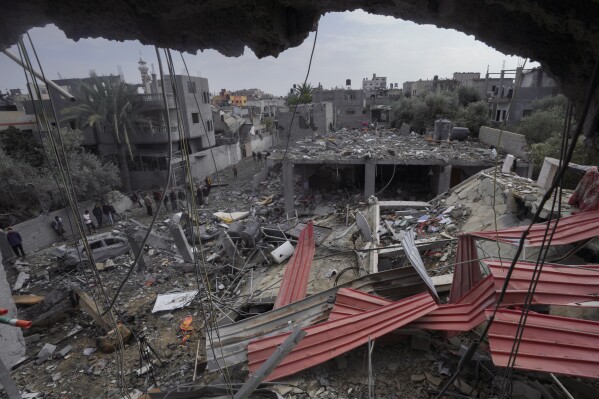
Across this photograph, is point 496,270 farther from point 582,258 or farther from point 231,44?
point 231,44

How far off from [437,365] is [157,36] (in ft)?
14.6

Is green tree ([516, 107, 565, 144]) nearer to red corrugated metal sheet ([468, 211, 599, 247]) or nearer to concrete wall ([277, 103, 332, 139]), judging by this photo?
red corrugated metal sheet ([468, 211, 599, 247])

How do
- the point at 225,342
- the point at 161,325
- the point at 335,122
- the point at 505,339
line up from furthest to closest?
the point at 335,122 < the point at 161,325 < the point at 225,342 < the point at 505,339

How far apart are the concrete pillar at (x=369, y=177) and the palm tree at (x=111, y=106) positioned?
46.1 ft

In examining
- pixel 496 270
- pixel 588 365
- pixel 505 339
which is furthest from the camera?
pixel 496 270

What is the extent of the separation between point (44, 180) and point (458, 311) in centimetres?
1747

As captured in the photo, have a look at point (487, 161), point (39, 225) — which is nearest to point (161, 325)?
point (39, 225)

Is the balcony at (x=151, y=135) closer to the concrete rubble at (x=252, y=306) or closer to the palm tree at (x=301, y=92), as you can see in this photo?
the palm tree at (x=301, y=92)

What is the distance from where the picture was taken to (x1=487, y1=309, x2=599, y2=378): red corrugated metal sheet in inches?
119

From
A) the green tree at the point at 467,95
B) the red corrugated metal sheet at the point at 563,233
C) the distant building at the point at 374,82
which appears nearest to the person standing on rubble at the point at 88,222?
the red corrugated metal sheet at the point at 563,233

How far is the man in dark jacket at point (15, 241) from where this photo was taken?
1138 centimetres

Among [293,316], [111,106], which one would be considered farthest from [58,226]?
[293,316]

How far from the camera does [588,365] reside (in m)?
3.01

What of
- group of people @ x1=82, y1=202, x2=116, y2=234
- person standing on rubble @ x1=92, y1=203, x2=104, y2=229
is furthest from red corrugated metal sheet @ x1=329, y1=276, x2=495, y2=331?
person standing on rubble @ x1=92, y1=203, x2=104, y2=229
